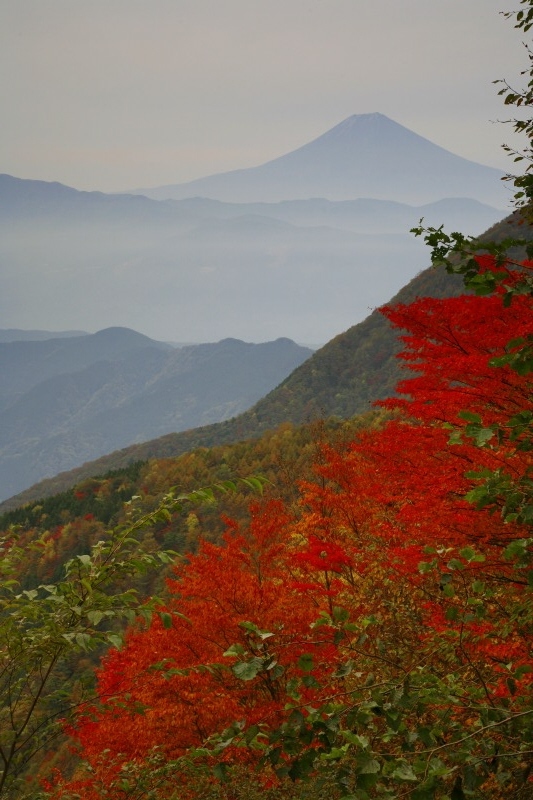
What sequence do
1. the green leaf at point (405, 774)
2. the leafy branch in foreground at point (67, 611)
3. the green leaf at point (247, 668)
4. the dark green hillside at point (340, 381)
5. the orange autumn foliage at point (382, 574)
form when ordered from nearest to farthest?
the green leaf at point (405, 774) → the green leaf at point (247, 668) → the leafy branch in foreground at point (67, 611) → the orange autumn foliage at point (382, 574) → the dark green hillside at point (340, 381)

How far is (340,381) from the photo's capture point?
473 ft

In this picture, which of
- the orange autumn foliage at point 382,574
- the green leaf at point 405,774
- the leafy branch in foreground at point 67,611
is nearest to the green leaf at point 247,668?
the green leaf at point 405,774

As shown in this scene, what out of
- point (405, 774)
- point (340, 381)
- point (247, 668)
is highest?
point (340, 381)

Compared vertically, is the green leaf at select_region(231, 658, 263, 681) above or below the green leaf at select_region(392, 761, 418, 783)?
above

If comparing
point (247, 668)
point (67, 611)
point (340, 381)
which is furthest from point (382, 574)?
point (340, 381)

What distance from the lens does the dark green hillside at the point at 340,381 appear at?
129 metres

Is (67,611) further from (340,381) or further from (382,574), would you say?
(340,381)

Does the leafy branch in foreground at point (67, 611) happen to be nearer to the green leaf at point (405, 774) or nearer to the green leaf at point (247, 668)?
the green leaf at point (247, 668)

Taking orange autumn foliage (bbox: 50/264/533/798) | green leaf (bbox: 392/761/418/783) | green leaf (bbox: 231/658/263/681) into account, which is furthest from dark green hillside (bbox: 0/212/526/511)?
green leaf (bbox: 392/761/418/783)

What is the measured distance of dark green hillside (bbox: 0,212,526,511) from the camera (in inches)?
5084

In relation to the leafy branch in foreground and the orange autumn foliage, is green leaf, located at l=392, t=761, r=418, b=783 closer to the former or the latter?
the leafy branch in foreground

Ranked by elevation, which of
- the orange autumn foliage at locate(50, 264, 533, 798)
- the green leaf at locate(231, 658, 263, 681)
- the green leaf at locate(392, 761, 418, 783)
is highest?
the green leaf at locate(231, 658, 263, 681)

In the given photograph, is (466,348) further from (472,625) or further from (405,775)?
(405,775)

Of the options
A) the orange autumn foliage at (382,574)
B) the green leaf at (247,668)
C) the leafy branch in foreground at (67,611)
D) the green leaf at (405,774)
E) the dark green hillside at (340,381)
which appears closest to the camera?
the green leaf at (405,774)
